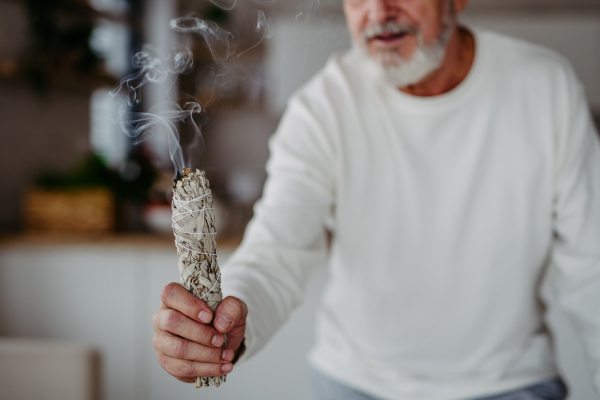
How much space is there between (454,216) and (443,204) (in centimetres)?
4

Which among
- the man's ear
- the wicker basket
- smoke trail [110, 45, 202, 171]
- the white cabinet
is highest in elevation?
the man's ear

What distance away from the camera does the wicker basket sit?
201cm

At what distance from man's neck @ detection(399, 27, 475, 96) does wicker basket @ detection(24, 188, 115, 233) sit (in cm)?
143

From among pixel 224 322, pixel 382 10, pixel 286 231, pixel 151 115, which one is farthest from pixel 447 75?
pixel 224 322

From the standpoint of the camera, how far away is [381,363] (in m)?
1.08

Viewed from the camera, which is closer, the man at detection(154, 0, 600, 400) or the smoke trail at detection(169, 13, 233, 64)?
the smoke trail at detection(169, 13, 233, 64)

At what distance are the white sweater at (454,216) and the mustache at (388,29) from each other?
0.15 meters

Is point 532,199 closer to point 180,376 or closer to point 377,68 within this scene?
point 377,68

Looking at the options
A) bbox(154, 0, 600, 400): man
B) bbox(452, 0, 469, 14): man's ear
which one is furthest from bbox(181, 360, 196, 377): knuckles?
bbox(452, 0, 469, 14): man's ear

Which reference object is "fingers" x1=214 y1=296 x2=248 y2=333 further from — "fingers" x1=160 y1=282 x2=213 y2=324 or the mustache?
the mustache

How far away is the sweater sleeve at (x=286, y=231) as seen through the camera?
79cm

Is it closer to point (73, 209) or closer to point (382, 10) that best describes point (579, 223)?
point (382, 10)

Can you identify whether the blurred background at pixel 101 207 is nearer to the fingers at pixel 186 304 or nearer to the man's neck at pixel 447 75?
the man's neck at pixel 447 75

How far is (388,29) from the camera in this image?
1004 millimetres
